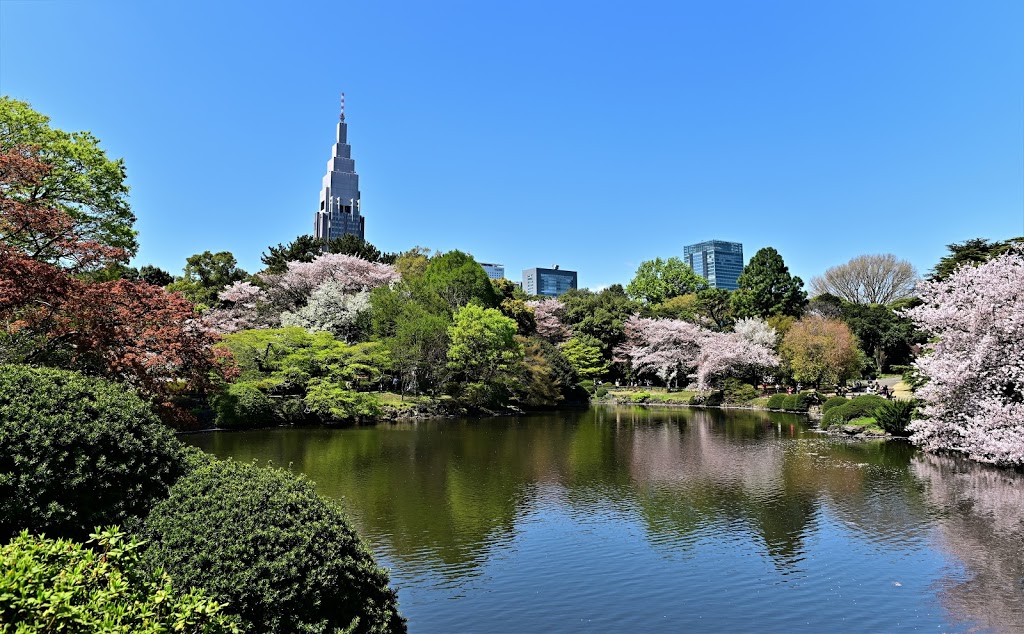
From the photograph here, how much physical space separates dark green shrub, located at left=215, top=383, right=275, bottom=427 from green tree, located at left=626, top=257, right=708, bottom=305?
4297 cm

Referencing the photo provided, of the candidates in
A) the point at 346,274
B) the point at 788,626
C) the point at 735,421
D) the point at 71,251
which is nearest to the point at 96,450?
the point at 788,626

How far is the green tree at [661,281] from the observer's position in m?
60.1

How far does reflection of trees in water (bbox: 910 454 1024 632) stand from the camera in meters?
6.99

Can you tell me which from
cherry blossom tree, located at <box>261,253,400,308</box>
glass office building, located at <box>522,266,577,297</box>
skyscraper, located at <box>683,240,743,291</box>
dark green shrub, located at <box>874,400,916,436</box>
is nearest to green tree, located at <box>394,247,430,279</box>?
cherry blossom tree, located at <box>261,253,400,308</box>

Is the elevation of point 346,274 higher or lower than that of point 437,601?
higher

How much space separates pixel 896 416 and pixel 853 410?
2400mm

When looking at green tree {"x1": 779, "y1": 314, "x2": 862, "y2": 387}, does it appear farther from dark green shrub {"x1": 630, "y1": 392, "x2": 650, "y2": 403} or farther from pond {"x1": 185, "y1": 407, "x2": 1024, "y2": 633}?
pond {"x1": 185, "y1": 407, "x2": 1024, "y2": 633}

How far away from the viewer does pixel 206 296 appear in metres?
36.6

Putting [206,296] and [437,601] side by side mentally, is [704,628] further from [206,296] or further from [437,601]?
[206,296]

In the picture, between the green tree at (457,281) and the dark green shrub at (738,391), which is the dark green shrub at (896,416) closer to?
the dark green shrub at (738,391)

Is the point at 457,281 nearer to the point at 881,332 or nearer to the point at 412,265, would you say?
the point at 412,265

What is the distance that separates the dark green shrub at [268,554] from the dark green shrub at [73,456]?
44 centimetres

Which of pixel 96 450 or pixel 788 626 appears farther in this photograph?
pixel 788 626

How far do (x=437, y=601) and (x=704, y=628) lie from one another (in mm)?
2994
